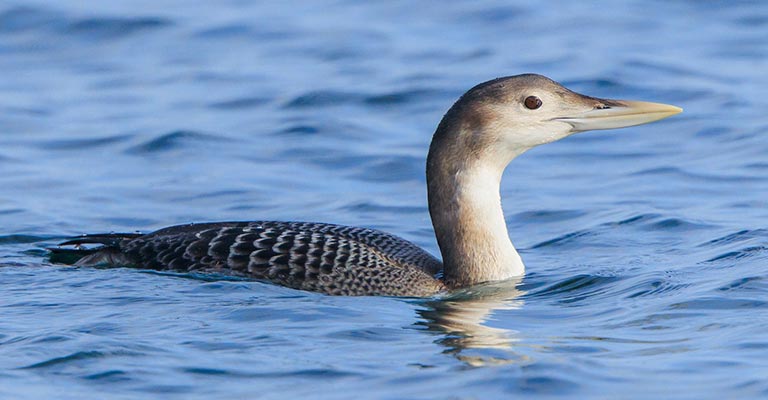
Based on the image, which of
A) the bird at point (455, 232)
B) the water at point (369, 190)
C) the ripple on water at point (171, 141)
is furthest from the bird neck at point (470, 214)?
the ripple on water at point (171, 141)

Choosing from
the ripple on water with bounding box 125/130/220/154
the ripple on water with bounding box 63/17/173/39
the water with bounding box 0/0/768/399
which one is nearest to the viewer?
the water with bounding box 0/0/768/399

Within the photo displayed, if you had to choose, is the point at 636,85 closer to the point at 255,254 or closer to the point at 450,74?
the point at 450,74

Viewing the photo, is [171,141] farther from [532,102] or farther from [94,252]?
[532,102]

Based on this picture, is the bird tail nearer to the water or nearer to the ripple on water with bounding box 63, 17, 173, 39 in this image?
the water

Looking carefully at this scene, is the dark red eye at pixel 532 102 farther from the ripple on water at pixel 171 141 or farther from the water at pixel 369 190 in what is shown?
the ripple on water at pixel 171 141

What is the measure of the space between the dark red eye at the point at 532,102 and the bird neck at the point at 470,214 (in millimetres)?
264

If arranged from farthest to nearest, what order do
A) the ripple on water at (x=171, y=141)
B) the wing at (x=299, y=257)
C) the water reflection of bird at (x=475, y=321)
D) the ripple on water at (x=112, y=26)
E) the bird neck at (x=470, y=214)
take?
the ripple on water at (x=112, y=26), the ripple on water at (x=171, y=141), the bird neck at (x=470, y=214), the wing at (x=299, y=257), the water reflection of bird at (x=475, y=321)

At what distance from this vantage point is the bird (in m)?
7.59

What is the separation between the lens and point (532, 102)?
761 centimetres

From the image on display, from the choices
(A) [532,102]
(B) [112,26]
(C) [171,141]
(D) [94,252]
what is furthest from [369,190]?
(B) [112,26]

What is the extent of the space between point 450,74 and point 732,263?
5315 mm

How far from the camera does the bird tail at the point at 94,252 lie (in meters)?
8.06

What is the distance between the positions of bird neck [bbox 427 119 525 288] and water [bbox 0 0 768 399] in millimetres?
145

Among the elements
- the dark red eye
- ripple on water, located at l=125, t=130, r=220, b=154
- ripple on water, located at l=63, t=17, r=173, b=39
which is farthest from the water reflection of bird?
ripple on water, located at l=63, t=17, r=173, b=39
